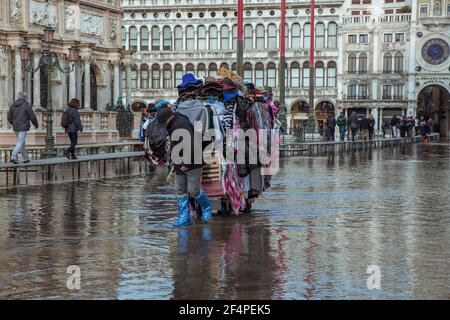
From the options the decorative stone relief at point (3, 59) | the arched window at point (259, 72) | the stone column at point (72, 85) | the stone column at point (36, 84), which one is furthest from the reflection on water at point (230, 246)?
the arched window at point (259, 72)

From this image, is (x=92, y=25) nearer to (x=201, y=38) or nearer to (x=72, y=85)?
(x=72, y=85)

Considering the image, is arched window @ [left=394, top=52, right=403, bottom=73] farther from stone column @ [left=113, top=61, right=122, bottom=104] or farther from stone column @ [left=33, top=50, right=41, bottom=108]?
stone column @ [left=33, top=50, right=41, bottom=108]

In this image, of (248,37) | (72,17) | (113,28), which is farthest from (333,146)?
(248,37)

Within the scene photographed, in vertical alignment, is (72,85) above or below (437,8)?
below

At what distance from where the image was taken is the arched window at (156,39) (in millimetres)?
80375

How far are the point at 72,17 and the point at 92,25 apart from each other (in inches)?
71.2

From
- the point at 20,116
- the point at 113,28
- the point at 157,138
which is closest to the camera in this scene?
the point at 157,138

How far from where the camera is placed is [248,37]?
79062 mm

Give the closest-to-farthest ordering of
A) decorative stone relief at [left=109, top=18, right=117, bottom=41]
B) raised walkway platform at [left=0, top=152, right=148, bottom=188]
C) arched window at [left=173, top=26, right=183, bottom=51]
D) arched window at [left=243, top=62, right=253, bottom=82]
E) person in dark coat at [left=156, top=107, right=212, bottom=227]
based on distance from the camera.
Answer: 1. person in dark coat at [left=156, top=107, right=212, bottom=227]
2. raised walkway platform at [left=0, top=152, right=148, bottom=188]
3. decorative stone relief at [left=109, top=18, right=117, bottom=41]
4. arched window at [left=243, top=62, right=253, bottom=82]
5. arched window at [left=173, top=26, right=183, bottom=51]

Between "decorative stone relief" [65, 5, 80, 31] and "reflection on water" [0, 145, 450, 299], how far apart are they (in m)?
19.6

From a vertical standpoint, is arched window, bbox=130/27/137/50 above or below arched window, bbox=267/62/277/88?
above

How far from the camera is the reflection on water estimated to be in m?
6.88

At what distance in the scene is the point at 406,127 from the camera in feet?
165

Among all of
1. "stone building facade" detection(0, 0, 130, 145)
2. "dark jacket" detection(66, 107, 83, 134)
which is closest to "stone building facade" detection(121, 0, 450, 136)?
"stone building facade" detection(0, 0, 130, 145)
